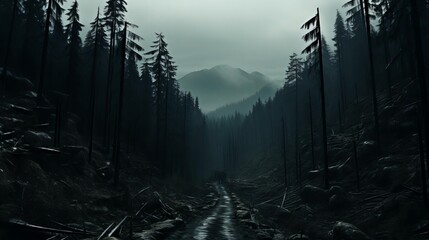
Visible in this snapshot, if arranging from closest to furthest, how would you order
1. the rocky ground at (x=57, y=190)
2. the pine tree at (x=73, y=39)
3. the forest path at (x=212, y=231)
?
the rocky ground at (x=57, y=190)
the forest path at (x=212, y=231)
the pine tree at (x=73, y=39)

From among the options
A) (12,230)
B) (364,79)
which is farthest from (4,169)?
(364,79)

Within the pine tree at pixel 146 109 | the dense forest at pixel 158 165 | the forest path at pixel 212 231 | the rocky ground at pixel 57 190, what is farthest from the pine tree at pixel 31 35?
the forest path at pixel 212 231

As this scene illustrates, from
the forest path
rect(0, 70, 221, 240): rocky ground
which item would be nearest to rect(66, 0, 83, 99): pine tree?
rect(0, 70, 221, 240): rocky ground

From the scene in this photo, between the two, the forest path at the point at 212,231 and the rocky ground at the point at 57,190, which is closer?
the rocky ground at the point at 57,190

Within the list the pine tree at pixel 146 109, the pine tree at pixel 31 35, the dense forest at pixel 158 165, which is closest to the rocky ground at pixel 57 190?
the dense forest at pixel 158 165

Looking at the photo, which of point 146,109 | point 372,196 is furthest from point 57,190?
point 146,109

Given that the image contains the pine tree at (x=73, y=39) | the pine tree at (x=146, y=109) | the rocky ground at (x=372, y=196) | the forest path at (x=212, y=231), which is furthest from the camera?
the pine tree at (x=146, y=109)

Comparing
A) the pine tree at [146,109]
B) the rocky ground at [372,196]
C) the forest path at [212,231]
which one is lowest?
the forest path at [212,231]

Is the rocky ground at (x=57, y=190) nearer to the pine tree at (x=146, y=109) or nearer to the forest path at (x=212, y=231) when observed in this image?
the forest path at (x=212, y=231)

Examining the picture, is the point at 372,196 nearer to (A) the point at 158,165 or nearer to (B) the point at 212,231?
(B) the point at 212,231

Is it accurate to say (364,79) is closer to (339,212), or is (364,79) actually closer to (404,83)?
(404,83)

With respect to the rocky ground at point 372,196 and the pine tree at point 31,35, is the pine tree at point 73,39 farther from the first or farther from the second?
the rocky ground at point 372,196

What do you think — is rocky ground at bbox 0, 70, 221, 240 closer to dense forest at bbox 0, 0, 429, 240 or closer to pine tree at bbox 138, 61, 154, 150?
dense forest at bbox 0, 0, 429, 240

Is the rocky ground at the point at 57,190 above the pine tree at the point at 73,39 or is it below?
below
